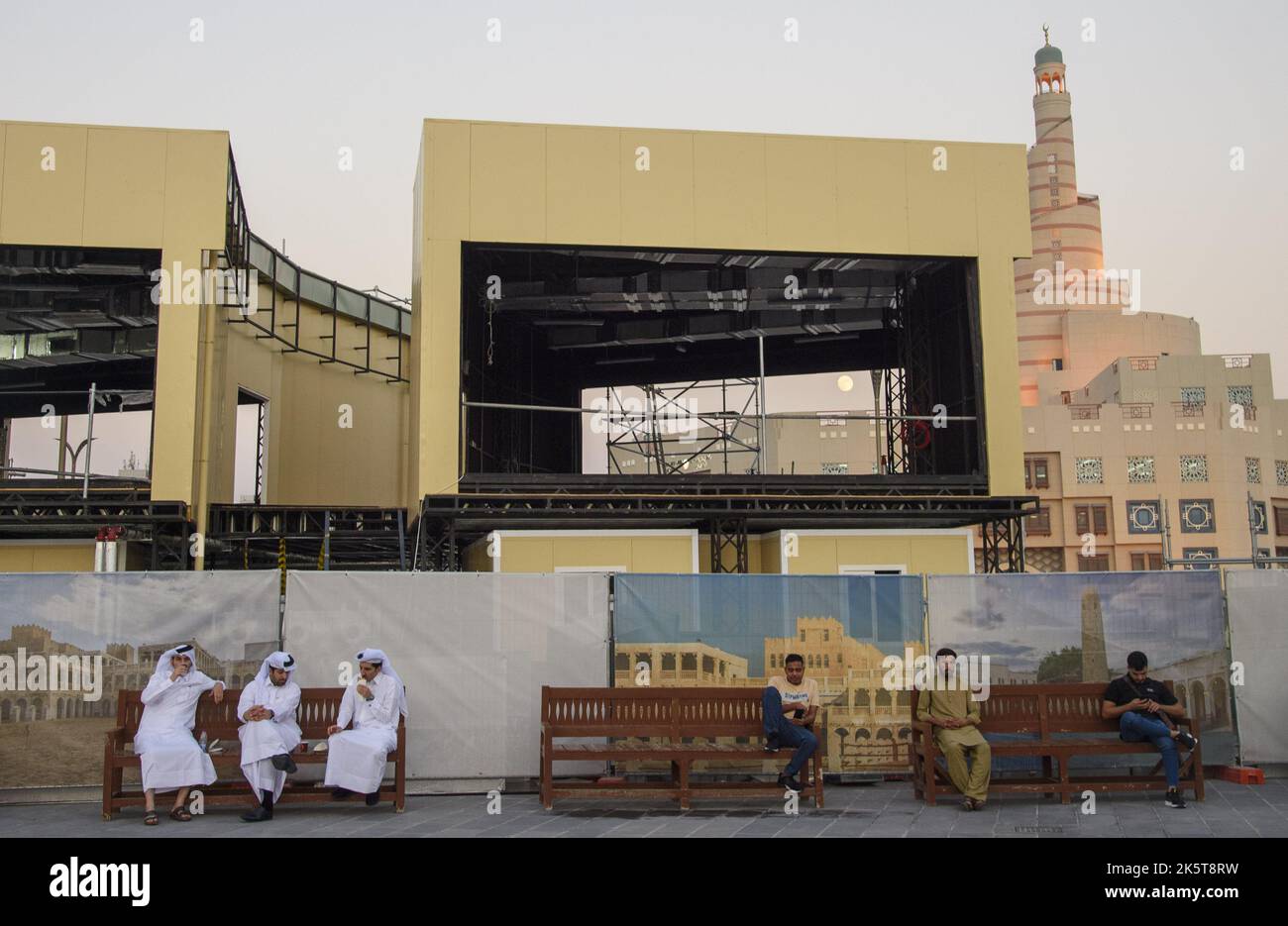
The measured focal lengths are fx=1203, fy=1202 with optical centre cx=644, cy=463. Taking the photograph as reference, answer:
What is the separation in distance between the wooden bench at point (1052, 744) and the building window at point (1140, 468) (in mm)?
64732

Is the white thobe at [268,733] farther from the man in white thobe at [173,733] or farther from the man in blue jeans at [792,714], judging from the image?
the man in blue jeans at [792,714]

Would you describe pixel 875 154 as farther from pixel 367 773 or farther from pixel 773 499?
pixel 367 773

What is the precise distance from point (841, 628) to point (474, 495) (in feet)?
30.1

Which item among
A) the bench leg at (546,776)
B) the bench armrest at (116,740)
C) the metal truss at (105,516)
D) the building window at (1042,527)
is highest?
the building window at (1042,527)

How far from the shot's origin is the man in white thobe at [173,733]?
10.0m

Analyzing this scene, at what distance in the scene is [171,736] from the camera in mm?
10188

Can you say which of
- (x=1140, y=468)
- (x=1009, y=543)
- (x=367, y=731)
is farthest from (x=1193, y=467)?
(x=367, y=731)

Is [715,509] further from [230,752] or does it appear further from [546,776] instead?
[230,752]

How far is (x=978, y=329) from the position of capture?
21438 mm

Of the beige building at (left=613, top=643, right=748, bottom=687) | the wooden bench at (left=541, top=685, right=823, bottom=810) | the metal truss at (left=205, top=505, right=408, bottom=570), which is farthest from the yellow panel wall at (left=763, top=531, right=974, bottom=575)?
the wooden bench at (left=541, top=685, right=823, bottom=810)

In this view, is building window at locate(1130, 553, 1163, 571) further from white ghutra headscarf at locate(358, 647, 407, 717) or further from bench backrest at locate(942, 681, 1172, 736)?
white ghutra headscarf at locate(358, 647, 407, 717)

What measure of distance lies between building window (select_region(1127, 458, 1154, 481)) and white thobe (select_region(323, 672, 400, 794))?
224 ft

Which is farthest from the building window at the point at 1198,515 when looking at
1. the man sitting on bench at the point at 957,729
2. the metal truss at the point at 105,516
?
the man sitting on bench at the point at 957,729
